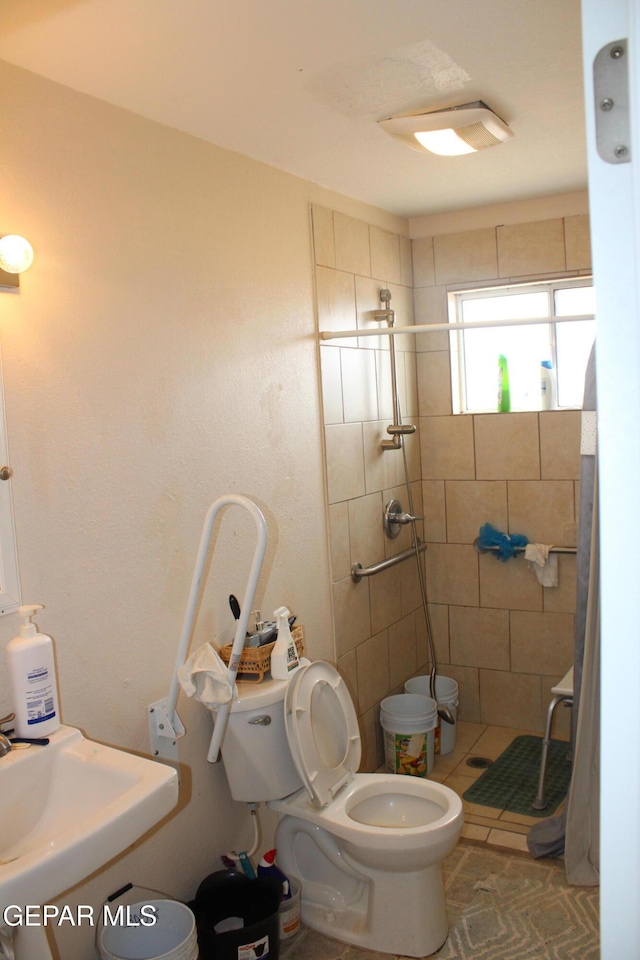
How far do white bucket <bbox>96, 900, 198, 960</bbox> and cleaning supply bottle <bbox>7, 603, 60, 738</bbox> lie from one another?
1.93 feet

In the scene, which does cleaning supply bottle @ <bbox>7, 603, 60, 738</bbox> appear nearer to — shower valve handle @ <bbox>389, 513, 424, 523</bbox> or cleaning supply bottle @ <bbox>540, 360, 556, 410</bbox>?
→ shower valve handle @ <bbox>389, 513, 424, 523</bbox>

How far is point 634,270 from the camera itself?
53 cm

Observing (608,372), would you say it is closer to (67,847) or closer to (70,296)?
(67,847)

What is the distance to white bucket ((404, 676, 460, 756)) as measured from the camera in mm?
3436

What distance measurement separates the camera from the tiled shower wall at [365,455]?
2.99 m

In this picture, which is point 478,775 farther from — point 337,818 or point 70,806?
point 70,806

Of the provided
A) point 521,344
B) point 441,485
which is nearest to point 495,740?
point 441,485

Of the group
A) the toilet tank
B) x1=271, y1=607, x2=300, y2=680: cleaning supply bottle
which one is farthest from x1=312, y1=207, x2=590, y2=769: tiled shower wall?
the toilet tank

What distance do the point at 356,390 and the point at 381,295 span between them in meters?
0.47

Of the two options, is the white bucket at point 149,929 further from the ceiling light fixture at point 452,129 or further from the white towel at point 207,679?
the ceiling light fixture at point 452,129

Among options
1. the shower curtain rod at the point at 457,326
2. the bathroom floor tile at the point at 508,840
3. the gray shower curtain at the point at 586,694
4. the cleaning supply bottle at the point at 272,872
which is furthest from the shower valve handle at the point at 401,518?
the cleaning supply bottle at the point at 272,872

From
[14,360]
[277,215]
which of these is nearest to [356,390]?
[277,215]

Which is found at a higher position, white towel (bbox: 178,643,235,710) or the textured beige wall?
the textured beige wall

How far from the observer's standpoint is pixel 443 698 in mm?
3535
